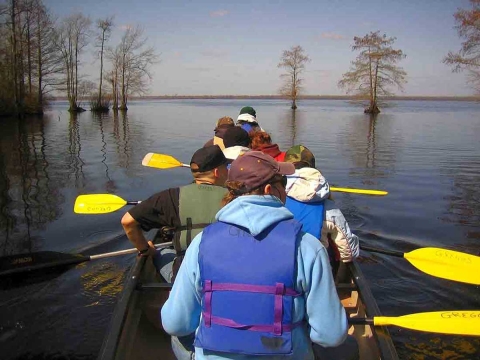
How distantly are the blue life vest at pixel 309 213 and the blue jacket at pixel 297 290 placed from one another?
59.1 inches

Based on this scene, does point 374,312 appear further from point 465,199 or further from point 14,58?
point 14,58

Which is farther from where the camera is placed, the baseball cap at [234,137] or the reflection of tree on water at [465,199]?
the reflection of tree on water at [465,199]

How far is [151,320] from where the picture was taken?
3.93 meters

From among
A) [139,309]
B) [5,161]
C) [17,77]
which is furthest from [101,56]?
[139,309]

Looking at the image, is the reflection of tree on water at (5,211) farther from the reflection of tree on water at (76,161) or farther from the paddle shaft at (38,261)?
the reflection of tree on water at (76,161)

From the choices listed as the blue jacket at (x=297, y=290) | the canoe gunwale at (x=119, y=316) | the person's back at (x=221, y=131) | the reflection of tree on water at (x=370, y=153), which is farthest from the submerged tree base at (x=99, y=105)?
the blue jacket at (x=297, y=290)

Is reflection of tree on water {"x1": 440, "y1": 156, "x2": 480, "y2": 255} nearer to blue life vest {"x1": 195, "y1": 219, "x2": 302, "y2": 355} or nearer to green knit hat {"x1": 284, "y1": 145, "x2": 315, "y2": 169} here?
green knit hat {"x1": 284, "y1": 145, "x2": 315, "y2": 169}

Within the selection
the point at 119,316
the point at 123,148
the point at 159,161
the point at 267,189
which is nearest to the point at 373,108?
the point at 123,148

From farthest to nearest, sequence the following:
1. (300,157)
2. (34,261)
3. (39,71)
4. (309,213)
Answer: (39,71) < (34,261) < (300,157) < (309,213)

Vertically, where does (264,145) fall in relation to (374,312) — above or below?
above

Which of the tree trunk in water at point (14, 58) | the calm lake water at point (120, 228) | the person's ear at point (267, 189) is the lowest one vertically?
the calm lake water at point (120, 228)

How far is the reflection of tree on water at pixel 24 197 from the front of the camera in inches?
281

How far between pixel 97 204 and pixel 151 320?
2514mm

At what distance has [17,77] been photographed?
34688 mm
